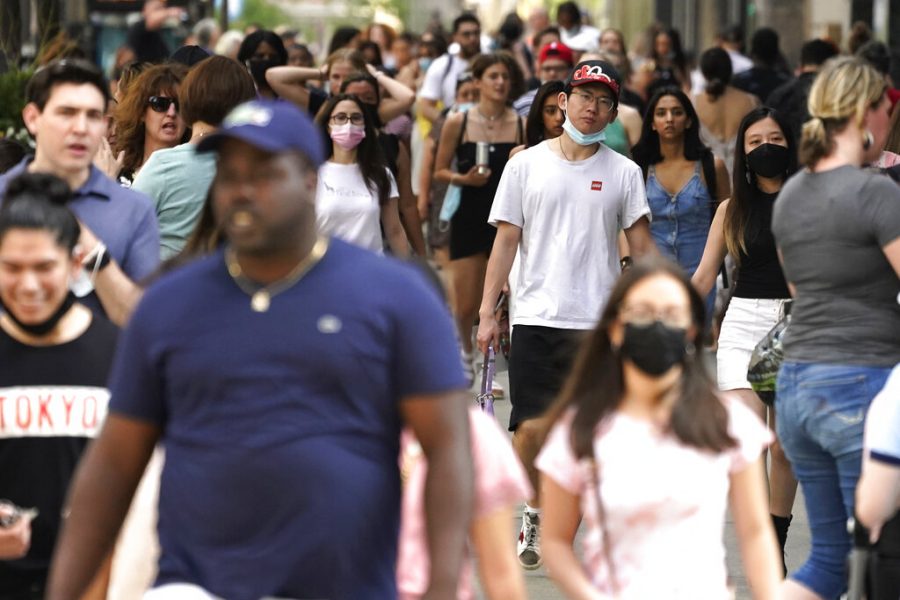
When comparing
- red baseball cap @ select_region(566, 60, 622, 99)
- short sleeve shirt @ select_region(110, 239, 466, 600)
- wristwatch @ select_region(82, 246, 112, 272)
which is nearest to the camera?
short sleeve shirt @ select_region(110, 239, 466, 600)

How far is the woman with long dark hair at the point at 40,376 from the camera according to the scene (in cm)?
457

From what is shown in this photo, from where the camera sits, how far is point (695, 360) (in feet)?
14.6

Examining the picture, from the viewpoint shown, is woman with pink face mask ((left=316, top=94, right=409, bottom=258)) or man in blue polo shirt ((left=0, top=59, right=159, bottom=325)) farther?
woman with pink face mask ((left=316, top=94, right=409, bottom=258))

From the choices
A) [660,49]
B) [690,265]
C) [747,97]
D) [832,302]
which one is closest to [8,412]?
[832,302]

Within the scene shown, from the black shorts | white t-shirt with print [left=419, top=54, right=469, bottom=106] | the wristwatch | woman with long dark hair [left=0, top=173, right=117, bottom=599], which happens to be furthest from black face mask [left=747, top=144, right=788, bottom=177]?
white t-shirt with print [left=419, top=54, right=469, bottom=106]

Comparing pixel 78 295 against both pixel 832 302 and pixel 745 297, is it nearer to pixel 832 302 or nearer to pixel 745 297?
pixel 832 302

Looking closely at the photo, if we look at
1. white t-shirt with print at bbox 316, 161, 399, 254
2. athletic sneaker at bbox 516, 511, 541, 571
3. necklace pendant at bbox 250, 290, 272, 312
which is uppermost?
necklace pendant at bbox 250, 290, 272, 312

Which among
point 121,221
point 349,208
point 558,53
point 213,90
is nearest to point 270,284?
point 121,221

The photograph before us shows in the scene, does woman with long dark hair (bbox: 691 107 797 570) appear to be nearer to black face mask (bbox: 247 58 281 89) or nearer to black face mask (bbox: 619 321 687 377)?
black face mask (bbox: 619 321 687 377)

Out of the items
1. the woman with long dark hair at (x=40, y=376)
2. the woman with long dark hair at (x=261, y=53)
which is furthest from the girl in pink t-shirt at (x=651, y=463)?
the woman with long dark hair at (x=261, y=53)

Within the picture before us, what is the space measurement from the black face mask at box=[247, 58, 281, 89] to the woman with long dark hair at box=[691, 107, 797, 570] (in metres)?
4.91

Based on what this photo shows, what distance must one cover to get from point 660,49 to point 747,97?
6.35 m

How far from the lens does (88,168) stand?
17.8 feet

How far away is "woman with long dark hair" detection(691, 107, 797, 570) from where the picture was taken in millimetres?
7383
